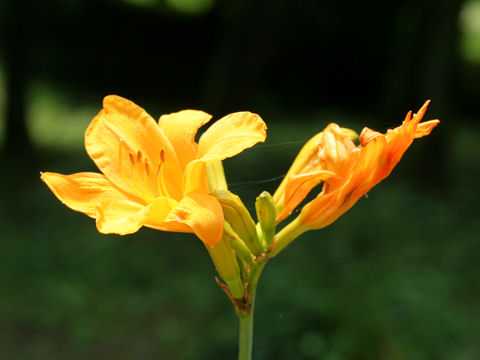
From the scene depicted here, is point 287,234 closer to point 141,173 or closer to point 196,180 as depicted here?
point 196,180

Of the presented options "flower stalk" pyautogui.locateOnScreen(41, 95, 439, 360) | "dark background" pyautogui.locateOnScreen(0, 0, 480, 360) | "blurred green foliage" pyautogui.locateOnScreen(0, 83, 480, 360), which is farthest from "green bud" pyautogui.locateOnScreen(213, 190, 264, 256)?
"blurred green foliage" pyautogui.locateOnScreen(0, 83, 480, 360)

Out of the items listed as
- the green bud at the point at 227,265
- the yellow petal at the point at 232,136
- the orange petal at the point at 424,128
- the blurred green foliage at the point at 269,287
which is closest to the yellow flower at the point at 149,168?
the yellow petal at the point at 232,136

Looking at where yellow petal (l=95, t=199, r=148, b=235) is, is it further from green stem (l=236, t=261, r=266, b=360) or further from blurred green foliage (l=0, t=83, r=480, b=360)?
blurred green foliage (l=0, t=83, r=480, b=360)

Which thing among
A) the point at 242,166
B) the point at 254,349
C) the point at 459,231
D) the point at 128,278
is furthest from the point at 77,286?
the point at 459,231

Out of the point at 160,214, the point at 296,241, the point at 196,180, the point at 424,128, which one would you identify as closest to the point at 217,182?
the point at 196,180

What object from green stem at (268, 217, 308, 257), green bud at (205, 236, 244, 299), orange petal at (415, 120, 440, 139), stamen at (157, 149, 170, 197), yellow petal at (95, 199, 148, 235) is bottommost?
green bud at (205, 236, 244, 299)

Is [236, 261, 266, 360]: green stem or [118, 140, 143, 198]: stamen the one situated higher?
[118, 140, 143, 198]: stamen

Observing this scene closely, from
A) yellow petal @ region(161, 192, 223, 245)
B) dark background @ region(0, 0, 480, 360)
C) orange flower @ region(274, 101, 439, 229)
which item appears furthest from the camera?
dark background @ region(0, 0, 480, 360)

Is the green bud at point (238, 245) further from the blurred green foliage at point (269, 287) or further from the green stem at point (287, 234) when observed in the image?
the blurred green foliage at point (269, 287)

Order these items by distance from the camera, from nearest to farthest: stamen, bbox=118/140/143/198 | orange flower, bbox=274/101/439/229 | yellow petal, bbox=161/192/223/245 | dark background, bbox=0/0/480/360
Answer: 1. yellow petal, bbox=161/192/223/245
2. orange flower, bbox=274/101/439/229
3. stamen, bbox=118/140/143/198
4. dark background, bbox=0/0/480/360

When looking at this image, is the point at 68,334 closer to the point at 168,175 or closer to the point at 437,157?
the point at 168,175

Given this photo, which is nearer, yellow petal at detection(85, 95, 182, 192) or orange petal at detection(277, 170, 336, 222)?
orange petal at detection(277, 170, 336, 222)
